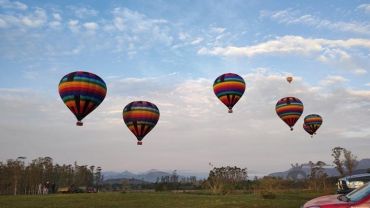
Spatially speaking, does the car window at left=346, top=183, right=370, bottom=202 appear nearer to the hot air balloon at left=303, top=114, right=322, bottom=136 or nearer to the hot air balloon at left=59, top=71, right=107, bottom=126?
the hot air balloon at left=59, top=71, right=107, bottom=126

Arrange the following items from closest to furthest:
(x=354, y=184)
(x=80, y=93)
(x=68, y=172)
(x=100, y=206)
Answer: (x=354, y=184) < (x=100, y=206) < (x=80, y=93) < (x=68, y=172)

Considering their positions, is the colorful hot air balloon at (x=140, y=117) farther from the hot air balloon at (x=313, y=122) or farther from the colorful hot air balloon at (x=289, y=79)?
the hot air balloon at (x=313, y=122)

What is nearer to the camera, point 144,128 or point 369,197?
point 369,197

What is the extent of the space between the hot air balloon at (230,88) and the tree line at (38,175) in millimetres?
32694

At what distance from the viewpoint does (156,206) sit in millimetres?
22719

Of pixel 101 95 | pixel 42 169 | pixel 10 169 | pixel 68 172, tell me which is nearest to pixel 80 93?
pixel 101 95

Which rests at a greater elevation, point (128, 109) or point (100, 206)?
point (128, 109)

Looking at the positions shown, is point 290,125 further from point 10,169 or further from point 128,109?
point 10,169

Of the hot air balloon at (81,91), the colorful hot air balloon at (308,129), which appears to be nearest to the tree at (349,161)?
the colorful hot air balloon at (308,129)

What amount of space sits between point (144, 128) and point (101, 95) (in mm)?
6638

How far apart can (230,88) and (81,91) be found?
17.8 meters

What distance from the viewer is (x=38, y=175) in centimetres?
8069

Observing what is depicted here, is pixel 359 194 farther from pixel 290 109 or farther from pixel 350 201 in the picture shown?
pixel 290 109

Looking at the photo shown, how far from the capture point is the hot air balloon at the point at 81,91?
1319 inches
